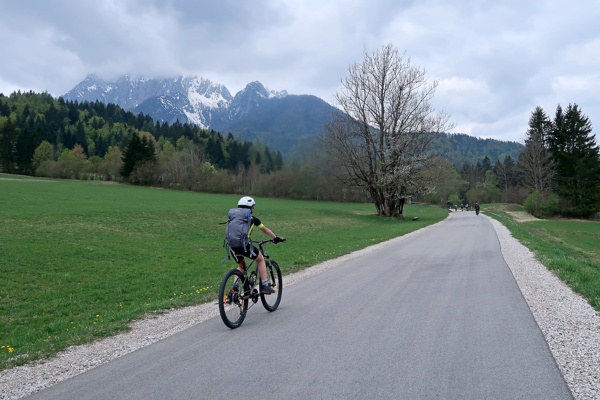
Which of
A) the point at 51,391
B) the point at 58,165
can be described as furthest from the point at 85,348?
the point at 58,165

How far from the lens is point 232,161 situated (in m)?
122

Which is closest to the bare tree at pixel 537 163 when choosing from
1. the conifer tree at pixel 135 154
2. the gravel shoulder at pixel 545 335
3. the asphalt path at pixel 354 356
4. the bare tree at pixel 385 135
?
the bare tree at pixel 385 135

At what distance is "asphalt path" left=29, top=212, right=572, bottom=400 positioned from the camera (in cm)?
429

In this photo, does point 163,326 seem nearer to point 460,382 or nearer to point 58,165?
point 460,382

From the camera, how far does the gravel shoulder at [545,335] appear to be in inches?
181

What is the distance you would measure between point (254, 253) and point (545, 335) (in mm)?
4851

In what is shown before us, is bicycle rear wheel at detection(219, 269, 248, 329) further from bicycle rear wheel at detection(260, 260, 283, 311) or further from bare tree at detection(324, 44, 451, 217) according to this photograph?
bare tree at detection(324, 44, 451, 217)

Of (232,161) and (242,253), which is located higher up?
(232,161)

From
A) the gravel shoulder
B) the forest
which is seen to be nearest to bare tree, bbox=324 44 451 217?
the forest

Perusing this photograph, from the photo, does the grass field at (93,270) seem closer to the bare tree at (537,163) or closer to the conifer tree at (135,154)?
the bare tree at (537,163)

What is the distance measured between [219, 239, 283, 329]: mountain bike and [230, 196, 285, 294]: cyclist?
11 cm

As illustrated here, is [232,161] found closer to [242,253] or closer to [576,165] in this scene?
[576,165]

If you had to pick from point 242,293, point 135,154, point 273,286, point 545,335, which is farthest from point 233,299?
point 135,154

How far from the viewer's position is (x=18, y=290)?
1180 centimetres
